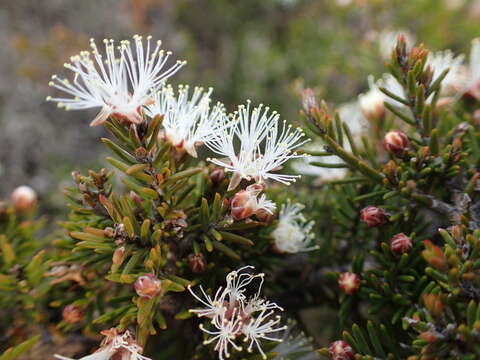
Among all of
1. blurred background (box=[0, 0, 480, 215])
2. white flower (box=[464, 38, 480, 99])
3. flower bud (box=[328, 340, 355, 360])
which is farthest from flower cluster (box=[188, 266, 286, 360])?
blurred background (box=[0, 0, 480, 215])

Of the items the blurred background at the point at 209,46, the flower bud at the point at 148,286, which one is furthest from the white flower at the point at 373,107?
the blurred background at the point at 209,46

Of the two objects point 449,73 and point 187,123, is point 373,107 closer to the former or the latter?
point 449,73

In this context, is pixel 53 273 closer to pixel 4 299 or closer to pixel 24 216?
pixel 4 299

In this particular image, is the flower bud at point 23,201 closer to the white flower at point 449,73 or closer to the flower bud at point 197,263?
the flower bud at point 197,263

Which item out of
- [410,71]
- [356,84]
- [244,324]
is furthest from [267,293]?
[356,84]

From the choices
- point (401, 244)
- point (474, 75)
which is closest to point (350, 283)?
point (401, 244)

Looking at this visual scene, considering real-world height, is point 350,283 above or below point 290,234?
below
